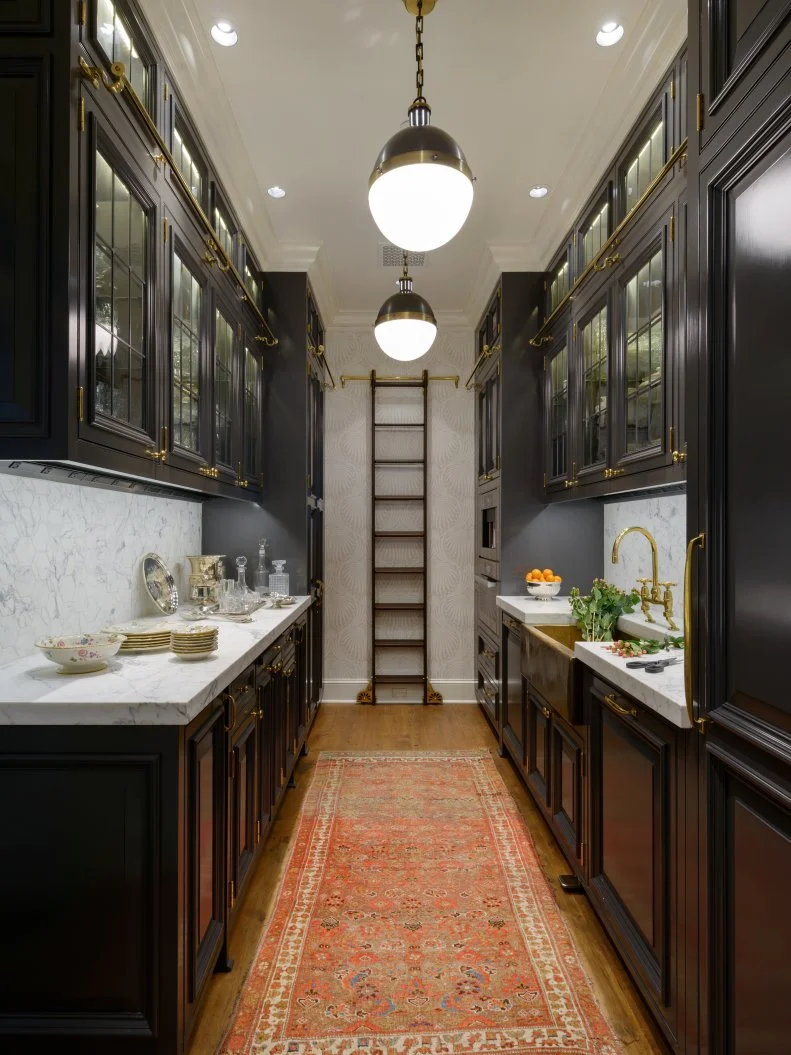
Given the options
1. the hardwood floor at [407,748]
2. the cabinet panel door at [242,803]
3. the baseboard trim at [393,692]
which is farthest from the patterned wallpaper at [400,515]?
the cabinet panel door at [242,803]

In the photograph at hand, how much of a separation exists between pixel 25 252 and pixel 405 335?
7.52 ft

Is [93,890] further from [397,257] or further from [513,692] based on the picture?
[397,257]

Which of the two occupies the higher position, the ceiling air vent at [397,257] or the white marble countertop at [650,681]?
the ceiling air vent at [397,257]

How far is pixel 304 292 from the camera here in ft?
13.3

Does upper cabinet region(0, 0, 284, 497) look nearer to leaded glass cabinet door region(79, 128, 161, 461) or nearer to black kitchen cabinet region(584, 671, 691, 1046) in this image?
leaded glass cabinet door region(79, 128, 161, 461)

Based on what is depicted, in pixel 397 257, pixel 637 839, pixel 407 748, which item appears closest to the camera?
pixel 637 839

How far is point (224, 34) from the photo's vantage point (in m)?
2.34

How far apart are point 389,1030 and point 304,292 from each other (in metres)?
3.72

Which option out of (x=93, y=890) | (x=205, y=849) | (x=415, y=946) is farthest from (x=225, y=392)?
(x=415, y=946)

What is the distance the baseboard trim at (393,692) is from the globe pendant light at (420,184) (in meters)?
3.88

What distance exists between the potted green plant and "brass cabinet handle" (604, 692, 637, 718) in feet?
2.64

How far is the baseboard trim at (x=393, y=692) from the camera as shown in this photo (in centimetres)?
518

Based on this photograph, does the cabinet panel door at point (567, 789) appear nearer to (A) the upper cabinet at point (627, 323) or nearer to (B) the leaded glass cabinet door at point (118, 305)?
(A) the upper cabinet at point (627, 323)

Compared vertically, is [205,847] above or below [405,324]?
below
